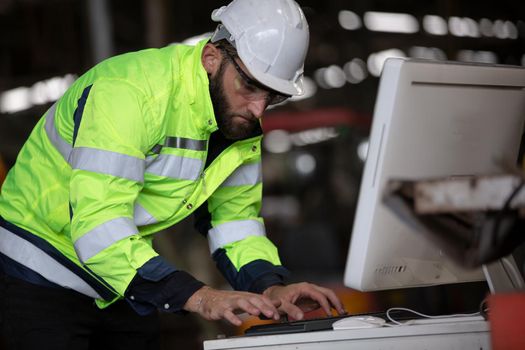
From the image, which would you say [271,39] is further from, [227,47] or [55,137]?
[55,137]

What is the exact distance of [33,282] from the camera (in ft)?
8.65

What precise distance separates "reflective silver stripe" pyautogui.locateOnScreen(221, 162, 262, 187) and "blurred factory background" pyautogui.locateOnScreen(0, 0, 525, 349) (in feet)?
12.7

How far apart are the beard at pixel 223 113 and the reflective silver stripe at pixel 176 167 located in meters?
0.13

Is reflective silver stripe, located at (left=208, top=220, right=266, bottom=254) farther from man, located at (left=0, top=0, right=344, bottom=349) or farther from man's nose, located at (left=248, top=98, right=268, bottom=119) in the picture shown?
man's nose, located at (left=248, top=98, right=268, bottom=119)

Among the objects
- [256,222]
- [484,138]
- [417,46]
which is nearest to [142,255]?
[256,222]

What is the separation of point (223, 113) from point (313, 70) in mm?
16054

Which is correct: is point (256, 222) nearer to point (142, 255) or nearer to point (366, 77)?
point (142, 255)

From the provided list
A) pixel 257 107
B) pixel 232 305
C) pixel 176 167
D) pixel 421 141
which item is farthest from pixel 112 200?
pixel 421 141

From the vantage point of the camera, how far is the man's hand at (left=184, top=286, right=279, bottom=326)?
2.17 metres

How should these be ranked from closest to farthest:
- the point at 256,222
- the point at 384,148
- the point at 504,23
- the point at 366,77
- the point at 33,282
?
the point at 384,148 → the point at 33,282 → the point at 256,222 → the point at 504,23 → the point at 366,77

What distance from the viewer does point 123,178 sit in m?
2.35

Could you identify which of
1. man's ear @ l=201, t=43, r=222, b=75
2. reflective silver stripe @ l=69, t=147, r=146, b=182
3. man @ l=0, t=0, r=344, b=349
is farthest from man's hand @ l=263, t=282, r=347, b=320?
man's ear @ l=201, t=43, r=222, b=75

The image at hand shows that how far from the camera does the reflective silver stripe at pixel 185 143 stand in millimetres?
2557

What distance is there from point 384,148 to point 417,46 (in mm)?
13410
